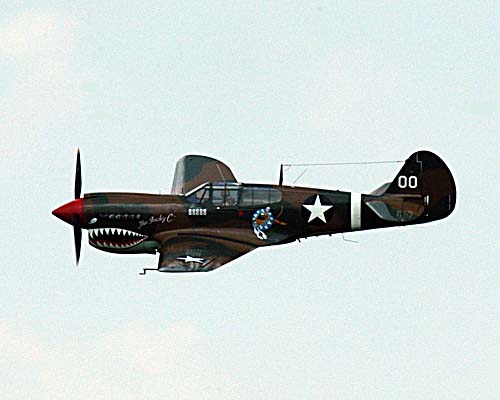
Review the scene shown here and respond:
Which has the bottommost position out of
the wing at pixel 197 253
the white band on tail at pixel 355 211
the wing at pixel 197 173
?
the wing at pixel 197 253

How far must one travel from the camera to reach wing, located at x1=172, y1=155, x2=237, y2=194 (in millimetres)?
28000

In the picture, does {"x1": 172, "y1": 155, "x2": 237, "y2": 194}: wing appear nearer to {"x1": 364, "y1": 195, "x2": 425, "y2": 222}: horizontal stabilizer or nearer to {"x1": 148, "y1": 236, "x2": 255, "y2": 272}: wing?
{"x1": 148, "y1": 236, "x2": 255, "y2": 272}: wing

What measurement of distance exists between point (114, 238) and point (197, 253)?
179cm

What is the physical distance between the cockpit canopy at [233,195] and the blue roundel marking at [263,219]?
12 centimetres

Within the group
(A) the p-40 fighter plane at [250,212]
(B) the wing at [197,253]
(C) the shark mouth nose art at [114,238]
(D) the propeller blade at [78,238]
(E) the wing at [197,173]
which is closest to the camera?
(B) the wing at [197,253]

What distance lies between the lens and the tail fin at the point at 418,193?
2625cm

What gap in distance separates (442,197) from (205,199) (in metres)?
4.20

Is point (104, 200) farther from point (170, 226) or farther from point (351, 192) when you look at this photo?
point (351, 192)

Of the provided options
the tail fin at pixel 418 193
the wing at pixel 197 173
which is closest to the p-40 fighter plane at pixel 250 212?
Result: the tail fin at pixel 418 193

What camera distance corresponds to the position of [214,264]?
2488 cm

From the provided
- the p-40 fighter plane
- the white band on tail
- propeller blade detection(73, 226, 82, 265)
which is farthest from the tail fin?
propeller blade detection(73, 226, 82, 265)

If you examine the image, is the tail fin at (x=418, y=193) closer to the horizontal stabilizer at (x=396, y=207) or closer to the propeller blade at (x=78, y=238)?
the horizontal stabilizer at (x=396, y=207)

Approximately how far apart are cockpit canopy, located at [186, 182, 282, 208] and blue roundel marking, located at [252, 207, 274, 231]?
123mm

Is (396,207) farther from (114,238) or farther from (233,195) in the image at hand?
(114,238)
